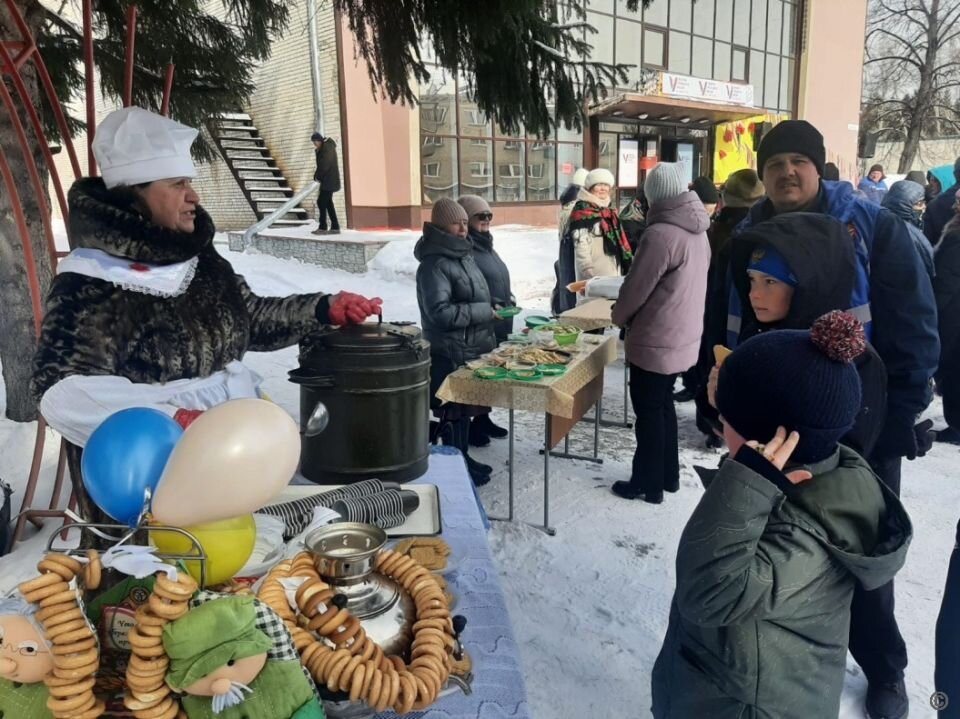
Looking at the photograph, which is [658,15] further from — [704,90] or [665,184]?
[665,184]

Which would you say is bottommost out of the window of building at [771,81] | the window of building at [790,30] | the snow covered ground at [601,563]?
the snow covered ground at [601,563]

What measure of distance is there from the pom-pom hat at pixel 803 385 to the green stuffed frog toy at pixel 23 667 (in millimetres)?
1178

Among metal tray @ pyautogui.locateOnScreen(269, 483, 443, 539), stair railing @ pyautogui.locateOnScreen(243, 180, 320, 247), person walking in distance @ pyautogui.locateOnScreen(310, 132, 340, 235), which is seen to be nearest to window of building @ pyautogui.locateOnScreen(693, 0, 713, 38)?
person walking in distance @ pyautogui.locateOnScreen(310, 132, 340, 235)

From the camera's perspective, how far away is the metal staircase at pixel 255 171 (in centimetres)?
1320

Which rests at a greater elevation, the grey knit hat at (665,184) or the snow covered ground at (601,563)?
the grey knit hat at (665,184)

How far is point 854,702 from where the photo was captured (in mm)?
2230

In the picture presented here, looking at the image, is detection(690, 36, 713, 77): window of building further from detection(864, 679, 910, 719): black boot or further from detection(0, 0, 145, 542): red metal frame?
detection(864, 679, 910, 719): black boot

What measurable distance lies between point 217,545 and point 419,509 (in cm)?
78

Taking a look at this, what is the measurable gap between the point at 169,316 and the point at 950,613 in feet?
7.15

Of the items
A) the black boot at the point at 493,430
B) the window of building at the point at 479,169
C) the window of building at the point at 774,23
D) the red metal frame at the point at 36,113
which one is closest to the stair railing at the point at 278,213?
the window of building at the point at 479,169

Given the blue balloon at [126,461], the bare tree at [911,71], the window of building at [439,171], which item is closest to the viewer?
the blue balloon at [126,461]

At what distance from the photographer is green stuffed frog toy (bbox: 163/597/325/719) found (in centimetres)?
80

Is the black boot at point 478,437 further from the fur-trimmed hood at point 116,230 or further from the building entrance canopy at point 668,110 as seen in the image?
the building entrance canopy at point 668,110

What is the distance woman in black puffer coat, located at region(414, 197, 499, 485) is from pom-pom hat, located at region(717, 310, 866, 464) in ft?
8.52
